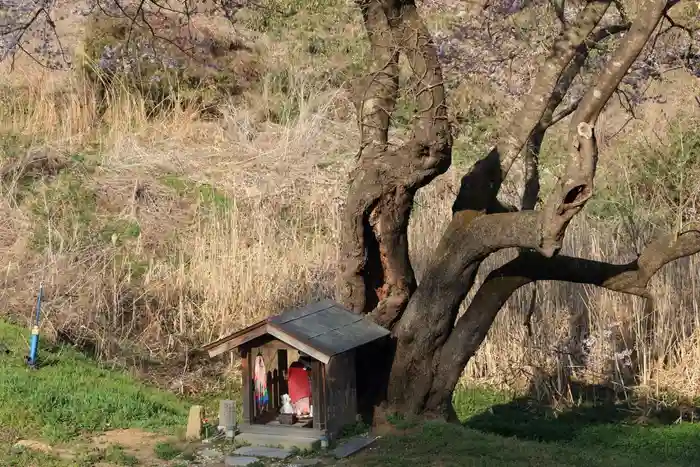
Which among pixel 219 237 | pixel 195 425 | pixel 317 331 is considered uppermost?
pixel 219 237

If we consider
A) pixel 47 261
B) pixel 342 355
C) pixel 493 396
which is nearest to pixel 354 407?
pixel 342 355

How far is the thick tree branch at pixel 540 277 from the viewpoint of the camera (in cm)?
628

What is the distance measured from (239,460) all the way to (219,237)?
17.7 ft

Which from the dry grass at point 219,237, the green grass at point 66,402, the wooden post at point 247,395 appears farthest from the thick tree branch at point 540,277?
the dry grass at point 219,237

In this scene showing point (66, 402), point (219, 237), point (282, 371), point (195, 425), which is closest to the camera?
point (282, 371)

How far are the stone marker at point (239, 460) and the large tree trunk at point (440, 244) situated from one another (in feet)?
3.87

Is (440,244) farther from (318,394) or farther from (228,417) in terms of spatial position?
(228,417)

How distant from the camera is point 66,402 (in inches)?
280

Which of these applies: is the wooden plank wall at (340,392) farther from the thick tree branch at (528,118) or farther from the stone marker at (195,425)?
the thick tree branch at (528,118)

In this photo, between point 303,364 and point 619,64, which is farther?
point 303,364

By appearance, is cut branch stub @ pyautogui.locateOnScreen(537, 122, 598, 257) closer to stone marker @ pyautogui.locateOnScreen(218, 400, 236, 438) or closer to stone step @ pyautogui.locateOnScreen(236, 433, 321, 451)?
stone step @ pyautogui.locateOnScreen(236, 433, 321, 451)

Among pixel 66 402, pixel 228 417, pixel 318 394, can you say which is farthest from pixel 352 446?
pixel 66 402

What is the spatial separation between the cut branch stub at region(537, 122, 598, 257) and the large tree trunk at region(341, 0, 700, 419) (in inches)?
19.6

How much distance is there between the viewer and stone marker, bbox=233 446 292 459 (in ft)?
17.9
